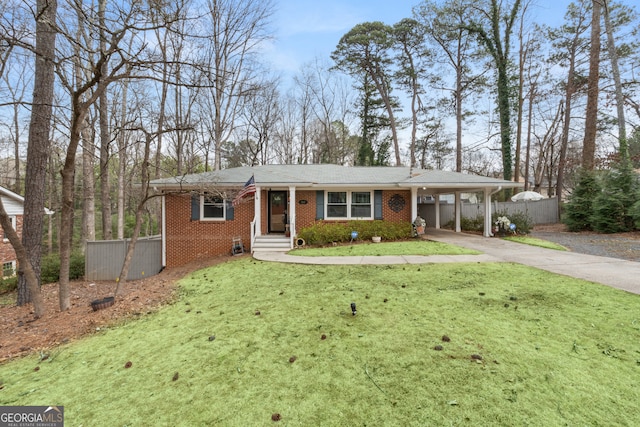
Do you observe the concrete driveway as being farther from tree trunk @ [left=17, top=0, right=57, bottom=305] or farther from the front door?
tree trunk @ [left=17, top=0, right=57, bottom=305]

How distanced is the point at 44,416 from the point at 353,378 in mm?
2578

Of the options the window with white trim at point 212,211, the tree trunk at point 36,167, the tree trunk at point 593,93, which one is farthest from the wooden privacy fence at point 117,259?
the tree trunk at point 593,93

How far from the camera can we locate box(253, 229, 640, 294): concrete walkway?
200 inches

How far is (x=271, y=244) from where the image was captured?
32.8 feet

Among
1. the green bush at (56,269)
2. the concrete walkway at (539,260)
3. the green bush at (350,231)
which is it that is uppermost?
the green bush at (350,231)

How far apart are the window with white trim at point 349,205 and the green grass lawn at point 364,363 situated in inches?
272

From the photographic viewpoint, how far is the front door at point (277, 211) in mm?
12211

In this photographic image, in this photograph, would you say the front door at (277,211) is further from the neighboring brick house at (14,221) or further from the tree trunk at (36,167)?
the neighboring brick house at (14,221)

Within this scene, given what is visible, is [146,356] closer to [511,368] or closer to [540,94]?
[511,368]

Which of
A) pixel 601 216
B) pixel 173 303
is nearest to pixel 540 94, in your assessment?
pixel 601 216

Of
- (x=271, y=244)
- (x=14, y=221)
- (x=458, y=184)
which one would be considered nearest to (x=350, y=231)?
(x=271, y=244)

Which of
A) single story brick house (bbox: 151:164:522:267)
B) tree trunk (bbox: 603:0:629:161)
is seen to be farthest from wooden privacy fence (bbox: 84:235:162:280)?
tree trunk (bbox: 603:0:629:161)

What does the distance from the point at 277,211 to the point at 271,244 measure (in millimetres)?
2636

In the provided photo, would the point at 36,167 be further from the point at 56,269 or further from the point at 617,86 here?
the point at 617,86
